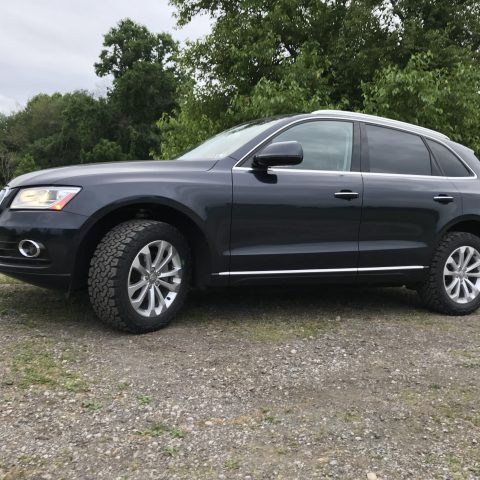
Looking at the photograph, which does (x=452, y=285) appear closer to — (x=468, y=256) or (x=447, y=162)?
(x=468, y=256)

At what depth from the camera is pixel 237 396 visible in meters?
2.77

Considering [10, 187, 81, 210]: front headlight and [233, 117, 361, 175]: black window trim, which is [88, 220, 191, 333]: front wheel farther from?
[233, 117, 361, 175]: black window trim

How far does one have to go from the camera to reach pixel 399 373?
3148mm

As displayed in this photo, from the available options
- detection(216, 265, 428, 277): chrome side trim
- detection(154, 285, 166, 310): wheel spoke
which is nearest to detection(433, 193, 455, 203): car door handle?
detection(216, 265, 428, 277): chrome side trim

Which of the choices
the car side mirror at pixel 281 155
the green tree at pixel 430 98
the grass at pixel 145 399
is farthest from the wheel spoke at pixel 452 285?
the green tree at pixel 430 98

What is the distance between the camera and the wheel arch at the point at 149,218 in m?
3.45

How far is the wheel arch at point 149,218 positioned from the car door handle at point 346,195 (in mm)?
1087

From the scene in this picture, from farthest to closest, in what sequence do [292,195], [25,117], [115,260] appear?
1. [25,117]
2. [292,195]
3. [115,260]

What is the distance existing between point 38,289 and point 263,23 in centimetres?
1163

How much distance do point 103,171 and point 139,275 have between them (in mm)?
720

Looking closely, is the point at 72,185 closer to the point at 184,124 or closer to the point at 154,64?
the point at 184,124

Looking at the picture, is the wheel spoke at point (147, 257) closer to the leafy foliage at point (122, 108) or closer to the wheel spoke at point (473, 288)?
the wheel spoke at point (473, 288)

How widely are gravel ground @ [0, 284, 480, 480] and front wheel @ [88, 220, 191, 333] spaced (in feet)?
0.47

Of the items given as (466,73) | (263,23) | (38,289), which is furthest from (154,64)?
(38,289)
